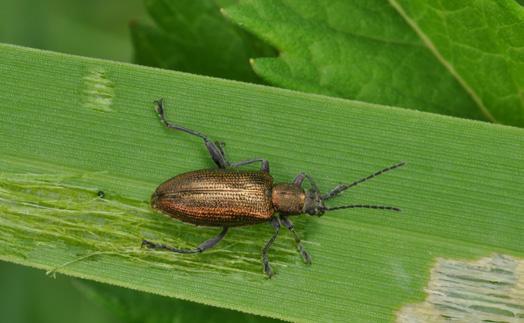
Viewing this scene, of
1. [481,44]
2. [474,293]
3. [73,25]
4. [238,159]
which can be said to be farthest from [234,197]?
[73,25]

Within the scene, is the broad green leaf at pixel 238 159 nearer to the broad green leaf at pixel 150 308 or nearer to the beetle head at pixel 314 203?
the beetle head at pixel 314 203

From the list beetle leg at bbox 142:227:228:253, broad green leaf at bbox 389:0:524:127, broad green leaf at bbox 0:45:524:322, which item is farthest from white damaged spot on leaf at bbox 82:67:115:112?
broad green leaf at bbox 389:0:524:127

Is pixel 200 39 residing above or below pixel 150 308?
above

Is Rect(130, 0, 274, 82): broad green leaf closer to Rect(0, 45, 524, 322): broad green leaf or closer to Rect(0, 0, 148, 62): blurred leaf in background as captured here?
Rect(0, 45, 524, 322): broad green leaf

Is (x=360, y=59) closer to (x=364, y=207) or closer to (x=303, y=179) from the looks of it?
(x=303, y=179)

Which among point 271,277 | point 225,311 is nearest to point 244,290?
point 271,277

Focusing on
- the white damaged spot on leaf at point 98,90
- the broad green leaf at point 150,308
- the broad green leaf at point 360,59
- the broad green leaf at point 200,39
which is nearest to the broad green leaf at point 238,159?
the white damaged spot on leaf at point 98,90

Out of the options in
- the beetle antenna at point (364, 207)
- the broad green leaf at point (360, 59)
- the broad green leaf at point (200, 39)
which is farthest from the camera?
the broad green leaf at point (200, 39)
